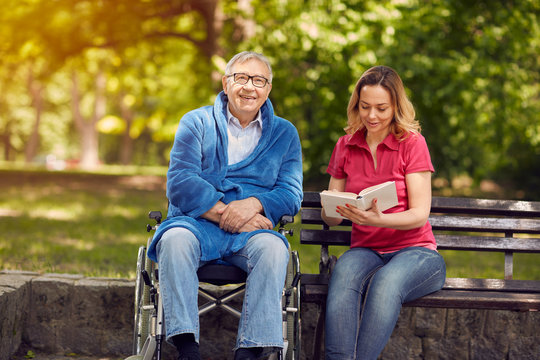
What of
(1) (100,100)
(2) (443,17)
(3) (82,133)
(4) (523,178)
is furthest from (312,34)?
(3) (82,133)

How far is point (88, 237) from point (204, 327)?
4.13 meters

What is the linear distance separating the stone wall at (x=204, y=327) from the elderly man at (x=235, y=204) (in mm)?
873

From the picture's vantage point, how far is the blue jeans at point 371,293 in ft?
10.1

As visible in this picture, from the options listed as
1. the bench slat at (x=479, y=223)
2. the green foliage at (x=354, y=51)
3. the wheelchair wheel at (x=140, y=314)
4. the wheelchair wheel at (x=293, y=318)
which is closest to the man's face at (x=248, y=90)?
the bench slat at (x=479, y=223)

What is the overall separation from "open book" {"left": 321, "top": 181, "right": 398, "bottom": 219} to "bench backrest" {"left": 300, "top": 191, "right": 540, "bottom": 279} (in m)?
0.56

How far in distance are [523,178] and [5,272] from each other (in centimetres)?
1219

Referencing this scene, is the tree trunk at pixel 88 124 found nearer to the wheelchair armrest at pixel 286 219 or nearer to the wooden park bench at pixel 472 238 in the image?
the wooden park bench at pixel 472 238

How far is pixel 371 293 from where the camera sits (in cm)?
316

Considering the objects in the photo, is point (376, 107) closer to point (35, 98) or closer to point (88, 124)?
point (88, 124)

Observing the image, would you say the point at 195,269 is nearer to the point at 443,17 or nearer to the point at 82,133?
the point at 443,17

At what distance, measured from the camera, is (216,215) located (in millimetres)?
3500

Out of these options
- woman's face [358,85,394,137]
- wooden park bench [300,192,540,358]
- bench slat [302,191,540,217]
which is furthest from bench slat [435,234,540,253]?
woman's face [358,85,394,137]

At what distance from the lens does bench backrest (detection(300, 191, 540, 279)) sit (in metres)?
3.92

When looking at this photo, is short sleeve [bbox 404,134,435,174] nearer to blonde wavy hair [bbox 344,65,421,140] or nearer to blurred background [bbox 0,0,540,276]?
blonde wavy hair [bbox 344,65,421,140]
